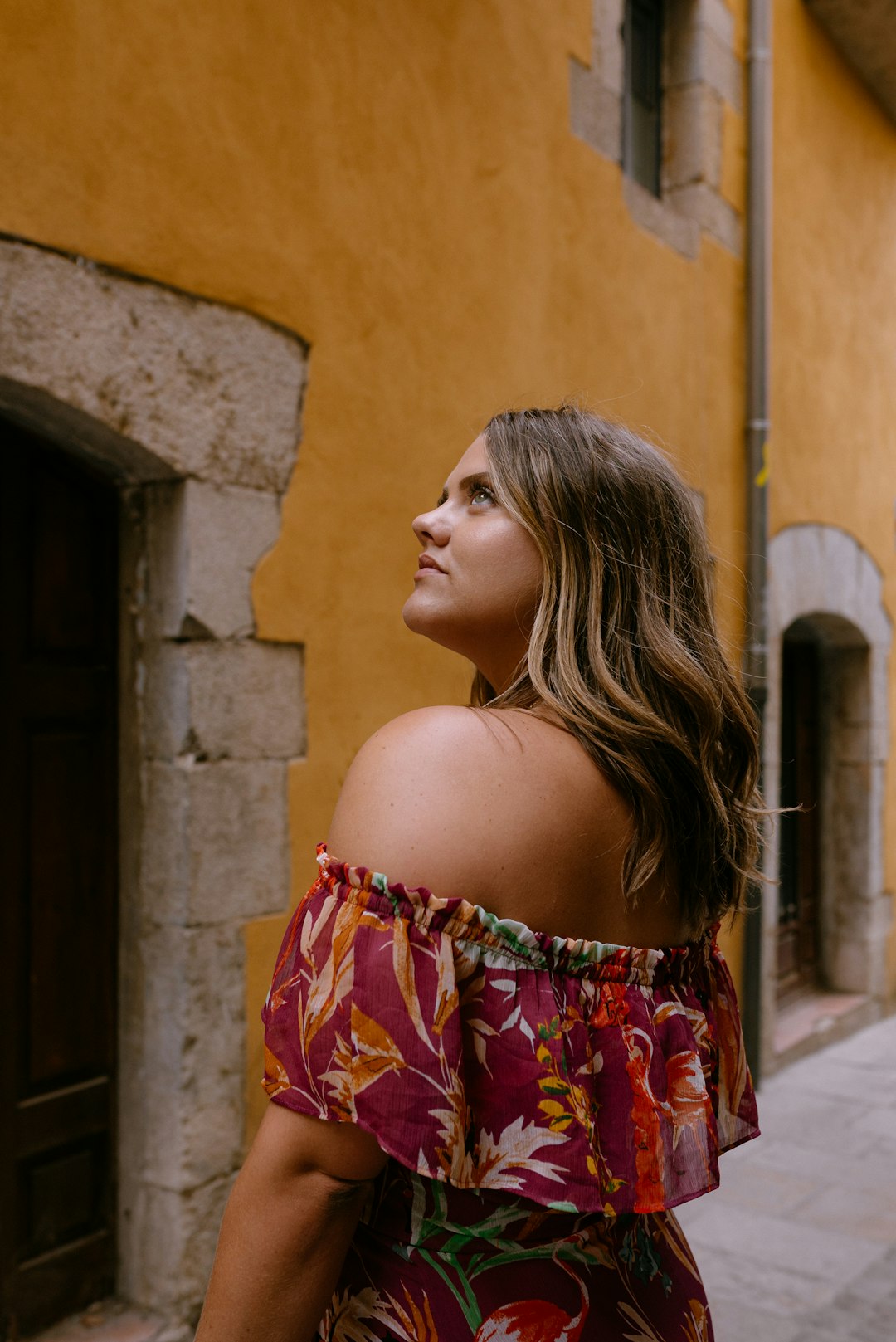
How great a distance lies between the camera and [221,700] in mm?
2811

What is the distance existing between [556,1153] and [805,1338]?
271cm

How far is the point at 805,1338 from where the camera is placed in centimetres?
311

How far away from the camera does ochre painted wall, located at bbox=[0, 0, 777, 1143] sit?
2549mm

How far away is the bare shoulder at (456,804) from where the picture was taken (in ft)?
3.04

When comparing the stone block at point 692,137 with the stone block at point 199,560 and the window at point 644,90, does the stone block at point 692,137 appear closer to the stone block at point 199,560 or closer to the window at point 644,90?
the window at point 644,90

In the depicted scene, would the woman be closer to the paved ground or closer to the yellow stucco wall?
the yellow stucco wall

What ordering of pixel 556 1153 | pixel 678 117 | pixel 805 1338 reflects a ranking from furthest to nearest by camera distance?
pixel 678 117, pixel 805 1338, pixel 556 1153

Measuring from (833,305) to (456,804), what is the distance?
20.1ft

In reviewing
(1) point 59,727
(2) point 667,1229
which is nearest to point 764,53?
(1) point 59,727

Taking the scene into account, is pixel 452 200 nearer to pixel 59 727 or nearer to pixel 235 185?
pixel 235 185

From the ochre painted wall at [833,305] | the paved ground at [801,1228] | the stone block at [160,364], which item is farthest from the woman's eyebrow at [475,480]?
the ochre painted wall at [833,305]

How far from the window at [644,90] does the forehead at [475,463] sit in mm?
4279

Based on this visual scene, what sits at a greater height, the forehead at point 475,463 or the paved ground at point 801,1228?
the forehead at point 475,463

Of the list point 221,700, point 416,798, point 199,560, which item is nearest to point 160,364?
point 199,560
